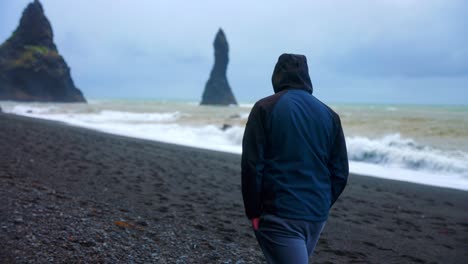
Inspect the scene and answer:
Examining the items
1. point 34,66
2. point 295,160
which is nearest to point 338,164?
point 295,160

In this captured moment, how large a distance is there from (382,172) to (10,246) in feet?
35.7

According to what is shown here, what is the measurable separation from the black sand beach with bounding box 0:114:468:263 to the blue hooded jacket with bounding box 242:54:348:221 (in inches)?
83.6

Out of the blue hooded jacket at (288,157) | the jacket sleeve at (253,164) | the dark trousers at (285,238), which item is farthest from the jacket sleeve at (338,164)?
the jacket sleeve at (253,164)

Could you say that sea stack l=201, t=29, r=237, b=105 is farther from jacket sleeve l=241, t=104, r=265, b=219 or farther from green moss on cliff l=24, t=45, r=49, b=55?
jacket sleeve l=241, t=104, r=265, b=219

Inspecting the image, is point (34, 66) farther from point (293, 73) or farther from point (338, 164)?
point (338, 164)

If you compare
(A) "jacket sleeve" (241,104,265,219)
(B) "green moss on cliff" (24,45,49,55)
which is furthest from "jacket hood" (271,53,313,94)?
(B) "green moss on cliff" (24,45,49,55)

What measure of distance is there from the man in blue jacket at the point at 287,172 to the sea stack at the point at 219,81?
339 feet

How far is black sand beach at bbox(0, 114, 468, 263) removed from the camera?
14.1ft

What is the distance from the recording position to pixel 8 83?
73.9 m

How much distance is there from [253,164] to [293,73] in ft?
1.96

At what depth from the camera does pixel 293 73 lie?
2598 mm

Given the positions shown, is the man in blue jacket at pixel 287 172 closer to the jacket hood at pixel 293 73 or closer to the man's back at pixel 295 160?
the man's back at pixel 295 160

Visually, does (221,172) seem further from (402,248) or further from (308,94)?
(308,94)

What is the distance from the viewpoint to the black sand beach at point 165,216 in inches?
169
